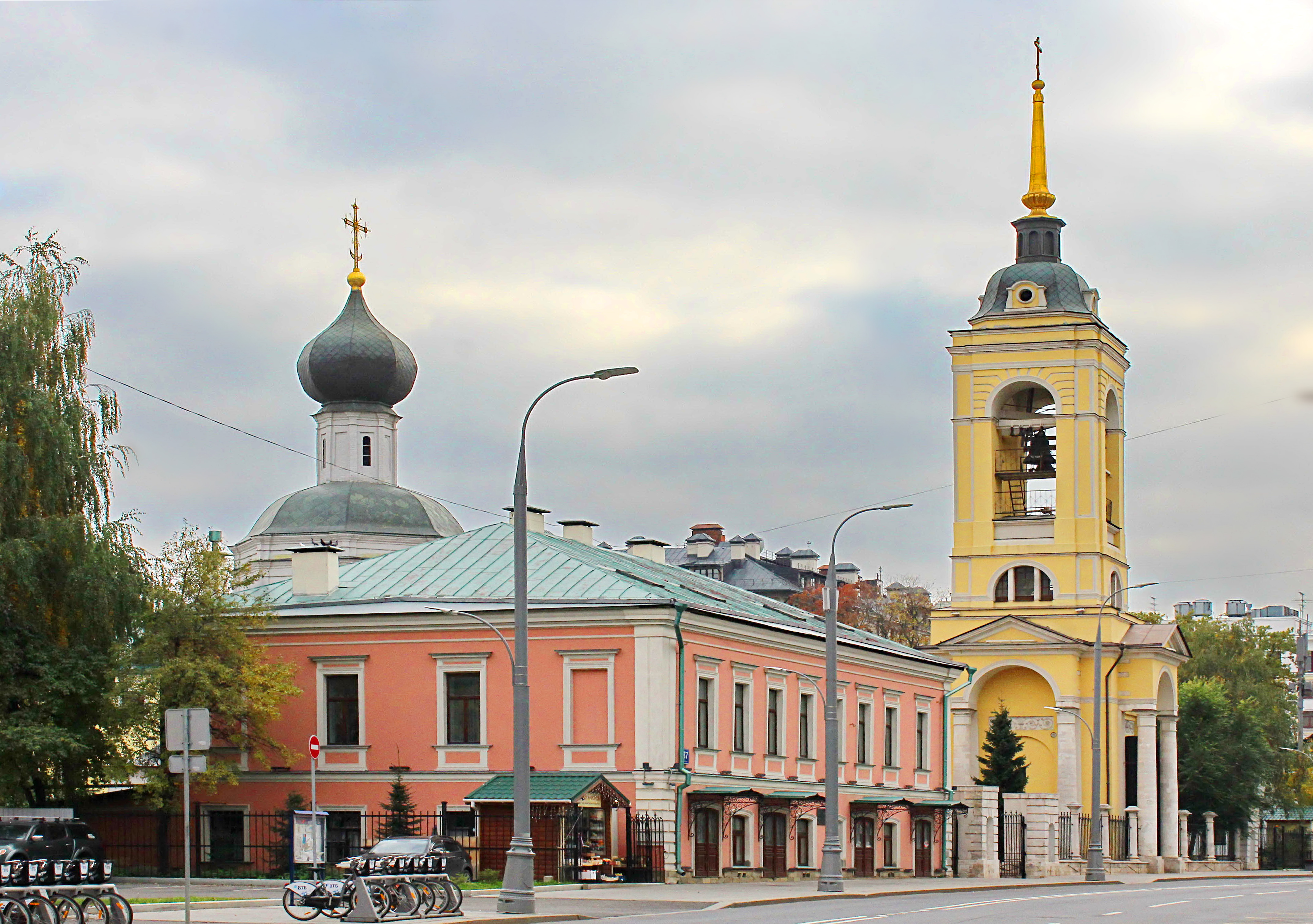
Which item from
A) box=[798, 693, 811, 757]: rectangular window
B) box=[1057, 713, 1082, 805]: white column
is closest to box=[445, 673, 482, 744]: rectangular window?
box=[798, 693, 811, 757]: rectangular window

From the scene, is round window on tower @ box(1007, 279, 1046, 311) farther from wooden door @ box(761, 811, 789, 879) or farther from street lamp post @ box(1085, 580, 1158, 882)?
wooden door @ box(761, 811, 789, 879)

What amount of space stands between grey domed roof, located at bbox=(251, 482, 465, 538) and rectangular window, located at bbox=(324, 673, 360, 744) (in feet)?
92.8

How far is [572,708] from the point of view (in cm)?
4250

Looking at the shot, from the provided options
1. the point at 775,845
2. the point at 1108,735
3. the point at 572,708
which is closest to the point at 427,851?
the point at 572,708

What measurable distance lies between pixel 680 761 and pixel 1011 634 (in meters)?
32.7

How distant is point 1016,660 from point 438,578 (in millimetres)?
31874

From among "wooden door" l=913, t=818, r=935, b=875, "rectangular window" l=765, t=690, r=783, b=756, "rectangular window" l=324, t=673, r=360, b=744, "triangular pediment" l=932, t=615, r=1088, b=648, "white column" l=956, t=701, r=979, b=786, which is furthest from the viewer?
"white column" l=956, t=701, r=979, b=786

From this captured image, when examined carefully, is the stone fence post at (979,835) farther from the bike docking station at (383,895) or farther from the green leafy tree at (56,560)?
the bike docking station at (383,895)

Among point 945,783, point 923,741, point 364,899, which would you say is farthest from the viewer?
point 945,783

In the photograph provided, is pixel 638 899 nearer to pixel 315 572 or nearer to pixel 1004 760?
pixel 315 572

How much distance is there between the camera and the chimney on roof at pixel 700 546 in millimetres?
138625

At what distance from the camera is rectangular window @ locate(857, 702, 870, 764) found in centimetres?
5162

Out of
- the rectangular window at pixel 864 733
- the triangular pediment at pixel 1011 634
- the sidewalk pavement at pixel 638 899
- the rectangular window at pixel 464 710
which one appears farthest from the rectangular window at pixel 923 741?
the rectangular window at pixel 464 710

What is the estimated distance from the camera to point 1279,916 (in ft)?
103
